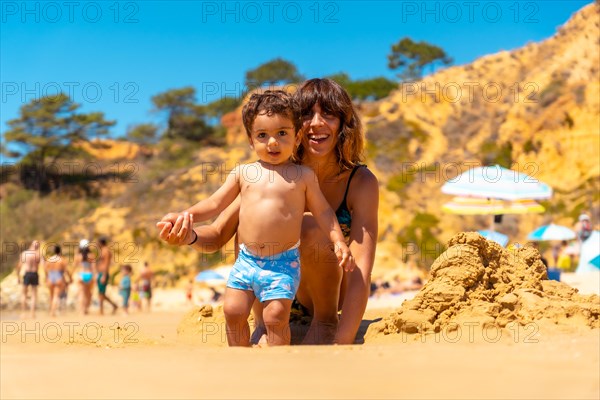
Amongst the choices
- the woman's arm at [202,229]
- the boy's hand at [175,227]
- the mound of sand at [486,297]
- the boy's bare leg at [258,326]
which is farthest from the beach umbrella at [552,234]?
the boy's hand at [175,227]

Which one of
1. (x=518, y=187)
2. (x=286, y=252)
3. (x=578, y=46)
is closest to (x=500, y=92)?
(x=578, y=46)

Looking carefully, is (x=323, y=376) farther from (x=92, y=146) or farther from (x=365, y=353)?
(x=92, y=146)

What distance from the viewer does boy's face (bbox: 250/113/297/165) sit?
3762 mm

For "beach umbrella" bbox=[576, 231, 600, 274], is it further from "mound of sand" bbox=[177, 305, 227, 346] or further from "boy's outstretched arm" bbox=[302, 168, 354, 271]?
"boy's outstretched arm" bbox=[302, 168, 354, 271]

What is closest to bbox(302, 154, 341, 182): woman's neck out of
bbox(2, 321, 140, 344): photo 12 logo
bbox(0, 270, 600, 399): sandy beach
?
bbox(2, 321, 140, 344): photo 12 logo

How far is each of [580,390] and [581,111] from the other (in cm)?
2152

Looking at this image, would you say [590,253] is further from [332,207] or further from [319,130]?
[319,130]

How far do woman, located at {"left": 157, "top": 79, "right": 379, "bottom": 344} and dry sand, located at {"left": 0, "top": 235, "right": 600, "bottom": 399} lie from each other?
0.92 feet

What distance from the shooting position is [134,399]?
2.10 m

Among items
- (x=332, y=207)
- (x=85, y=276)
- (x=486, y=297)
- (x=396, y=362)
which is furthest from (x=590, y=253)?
(x=396, y=362)

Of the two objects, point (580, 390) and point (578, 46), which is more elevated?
point (578, 46)

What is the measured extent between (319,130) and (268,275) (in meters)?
0.93

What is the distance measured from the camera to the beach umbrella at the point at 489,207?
14.1 m

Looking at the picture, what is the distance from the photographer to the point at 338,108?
13.7ft
